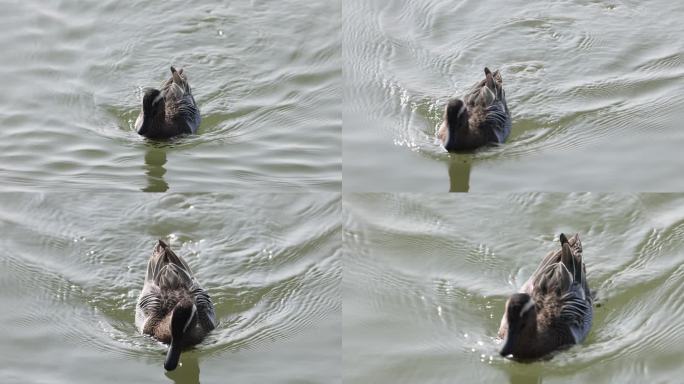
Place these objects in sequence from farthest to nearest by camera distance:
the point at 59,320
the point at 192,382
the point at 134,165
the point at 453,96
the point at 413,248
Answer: the point at 453,96
the point at 134,165
the point at 413,248
the point at 59,320
the point at 192,382

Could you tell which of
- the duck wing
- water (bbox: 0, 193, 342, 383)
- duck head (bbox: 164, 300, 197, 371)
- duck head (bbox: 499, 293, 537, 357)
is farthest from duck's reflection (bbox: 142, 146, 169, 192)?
duck head (bbox: 499, 293, 537, 357)

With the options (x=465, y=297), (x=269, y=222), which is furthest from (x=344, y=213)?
(x=465, y=297)

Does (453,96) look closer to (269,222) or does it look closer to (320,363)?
(269,222)

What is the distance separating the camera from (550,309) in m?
11.5

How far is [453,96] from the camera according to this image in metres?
14.7

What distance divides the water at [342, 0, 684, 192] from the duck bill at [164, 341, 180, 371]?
3.26 metres

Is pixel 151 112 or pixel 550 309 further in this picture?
pixel 151 112

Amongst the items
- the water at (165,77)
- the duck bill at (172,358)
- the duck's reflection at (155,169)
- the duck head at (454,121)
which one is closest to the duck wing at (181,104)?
the water at (165,77)

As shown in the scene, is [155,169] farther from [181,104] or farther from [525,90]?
[525,90]

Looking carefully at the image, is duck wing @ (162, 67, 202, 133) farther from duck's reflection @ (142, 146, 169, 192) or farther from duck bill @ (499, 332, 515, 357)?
duck bill @ (499, 332, 515, 357)

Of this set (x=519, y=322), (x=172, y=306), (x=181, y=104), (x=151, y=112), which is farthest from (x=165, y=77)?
(x=519, y=322)

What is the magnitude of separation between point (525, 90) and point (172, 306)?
5376mm

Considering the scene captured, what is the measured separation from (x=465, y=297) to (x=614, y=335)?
145 centimetres

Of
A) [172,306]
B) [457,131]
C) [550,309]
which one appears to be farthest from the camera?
[457,131]
